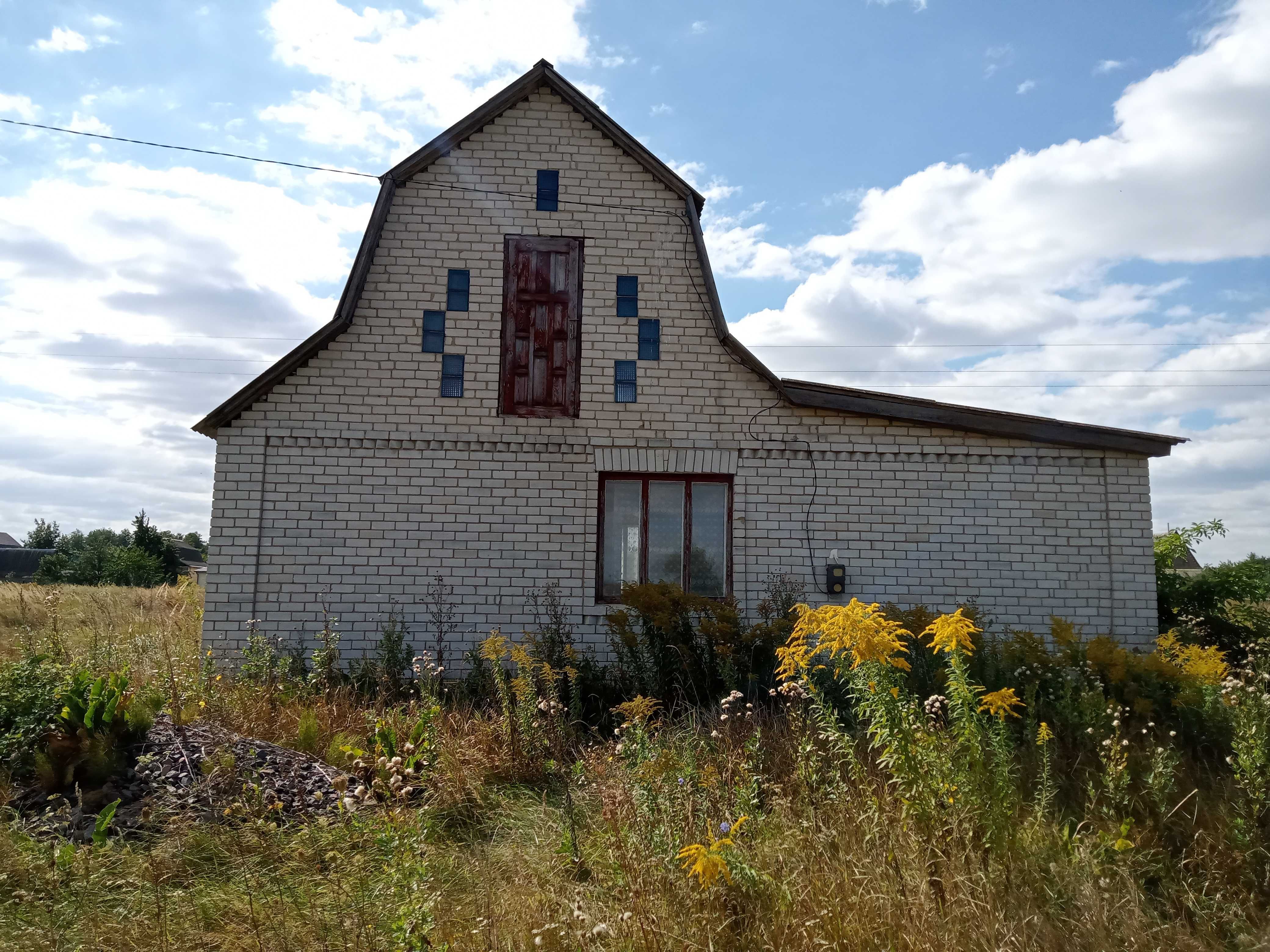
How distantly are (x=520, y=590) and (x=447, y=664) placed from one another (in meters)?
1.05

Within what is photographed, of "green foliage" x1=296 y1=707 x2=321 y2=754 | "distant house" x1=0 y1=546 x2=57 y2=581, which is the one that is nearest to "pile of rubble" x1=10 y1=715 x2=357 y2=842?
"green foliage" x1=296 y1=707 x2=321 y2=754

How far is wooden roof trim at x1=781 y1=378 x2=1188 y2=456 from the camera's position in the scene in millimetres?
9242

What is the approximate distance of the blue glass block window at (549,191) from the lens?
989cm

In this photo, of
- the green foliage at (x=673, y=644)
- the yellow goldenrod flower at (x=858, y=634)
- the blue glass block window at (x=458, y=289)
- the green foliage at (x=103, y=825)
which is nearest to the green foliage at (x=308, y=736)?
the green foliage at (x=103, y=825)

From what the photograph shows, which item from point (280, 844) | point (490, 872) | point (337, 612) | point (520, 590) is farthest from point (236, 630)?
point (490, 872)

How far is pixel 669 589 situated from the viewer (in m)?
8.08

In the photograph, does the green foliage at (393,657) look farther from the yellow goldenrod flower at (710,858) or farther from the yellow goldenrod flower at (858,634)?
the yellow goldenrod flower at (858,634)

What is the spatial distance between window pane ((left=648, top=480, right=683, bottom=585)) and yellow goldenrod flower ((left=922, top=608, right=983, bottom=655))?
18.2 ft

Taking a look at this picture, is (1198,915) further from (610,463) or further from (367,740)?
(610,463)

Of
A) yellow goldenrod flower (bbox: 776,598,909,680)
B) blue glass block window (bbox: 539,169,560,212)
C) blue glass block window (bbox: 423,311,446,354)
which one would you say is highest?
blue glass block window (bbox: 539,169,560,212)

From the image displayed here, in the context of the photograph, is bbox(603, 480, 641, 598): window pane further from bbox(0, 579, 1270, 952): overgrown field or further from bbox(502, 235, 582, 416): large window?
bbox(0, 579, 1270, 952): overgrown field

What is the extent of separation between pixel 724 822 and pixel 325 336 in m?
7.27

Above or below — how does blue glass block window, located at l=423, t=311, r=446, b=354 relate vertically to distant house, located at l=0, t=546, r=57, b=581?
above

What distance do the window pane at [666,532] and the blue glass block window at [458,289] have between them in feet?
9.54
